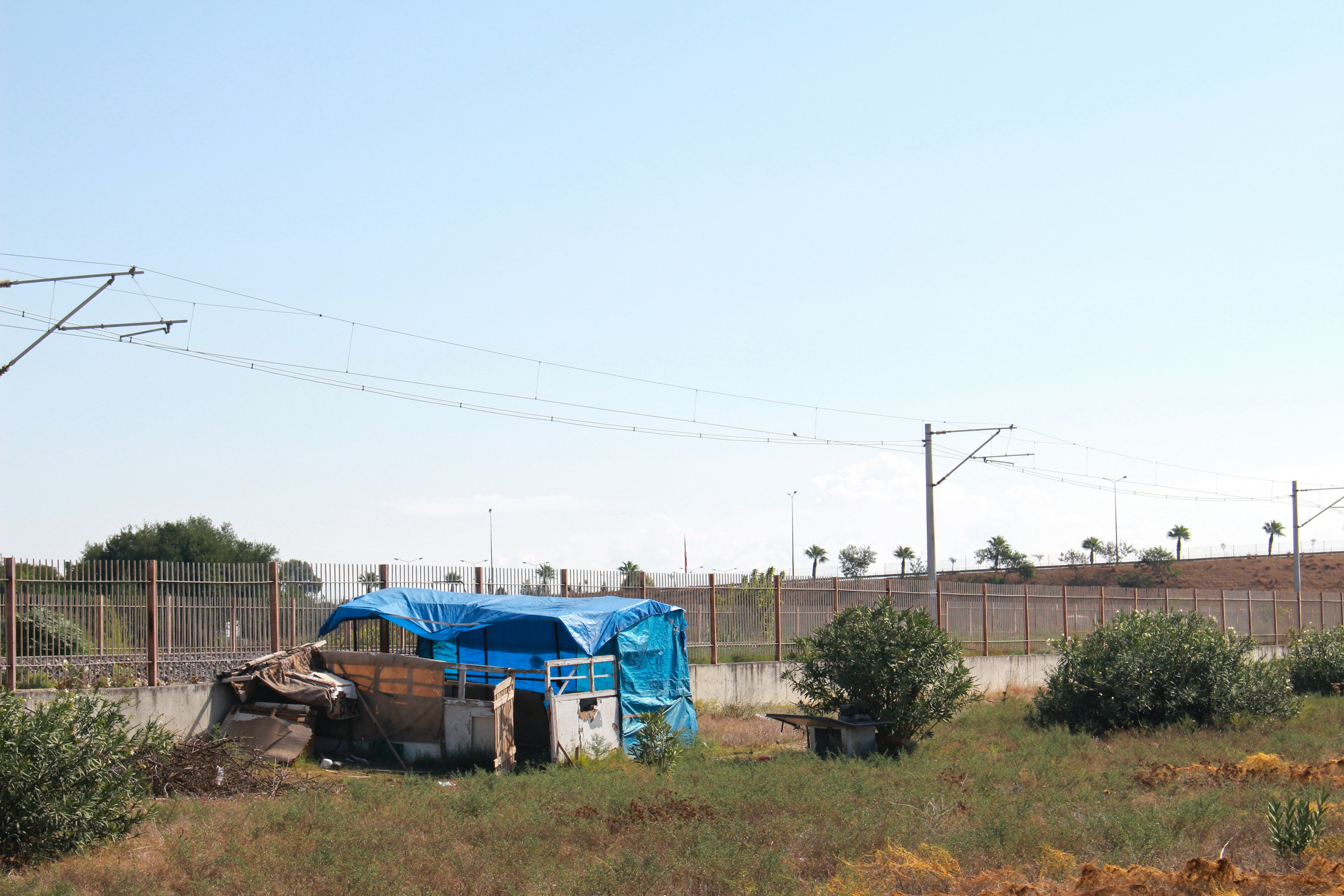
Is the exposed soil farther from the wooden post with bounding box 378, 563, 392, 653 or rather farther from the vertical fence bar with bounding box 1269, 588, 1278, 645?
the wooden post with bounding box 378, 563, 392, 653

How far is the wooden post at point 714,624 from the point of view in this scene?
82.9 feet

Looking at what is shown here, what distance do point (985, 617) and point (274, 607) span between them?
21.9 meters

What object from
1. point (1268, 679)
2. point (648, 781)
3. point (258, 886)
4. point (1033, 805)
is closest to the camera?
point (258, 886)

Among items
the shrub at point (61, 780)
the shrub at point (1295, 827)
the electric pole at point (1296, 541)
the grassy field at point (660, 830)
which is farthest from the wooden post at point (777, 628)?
the electric pole at point (1296, 541)

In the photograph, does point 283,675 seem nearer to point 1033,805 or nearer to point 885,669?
point 885,669

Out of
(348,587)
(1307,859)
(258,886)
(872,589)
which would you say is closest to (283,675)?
(348,587)

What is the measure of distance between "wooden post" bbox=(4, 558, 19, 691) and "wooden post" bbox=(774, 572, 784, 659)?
16224 mm

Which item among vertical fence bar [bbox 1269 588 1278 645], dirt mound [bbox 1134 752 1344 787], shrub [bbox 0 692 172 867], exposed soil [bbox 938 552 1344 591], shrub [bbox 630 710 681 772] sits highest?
shrub [bbox 0 692 172 867]

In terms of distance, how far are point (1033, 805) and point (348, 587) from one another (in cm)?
1244

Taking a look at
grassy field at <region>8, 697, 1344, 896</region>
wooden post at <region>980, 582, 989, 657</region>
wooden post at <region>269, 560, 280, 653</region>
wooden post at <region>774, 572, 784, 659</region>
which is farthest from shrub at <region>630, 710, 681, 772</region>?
wooden post at <region>980, 582, 989, 657</region>

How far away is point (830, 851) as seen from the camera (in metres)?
10.5

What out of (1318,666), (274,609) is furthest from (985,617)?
(274,609)

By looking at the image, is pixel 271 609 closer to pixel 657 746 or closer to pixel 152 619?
pixel 152 619

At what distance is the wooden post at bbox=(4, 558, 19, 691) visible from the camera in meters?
15.8
